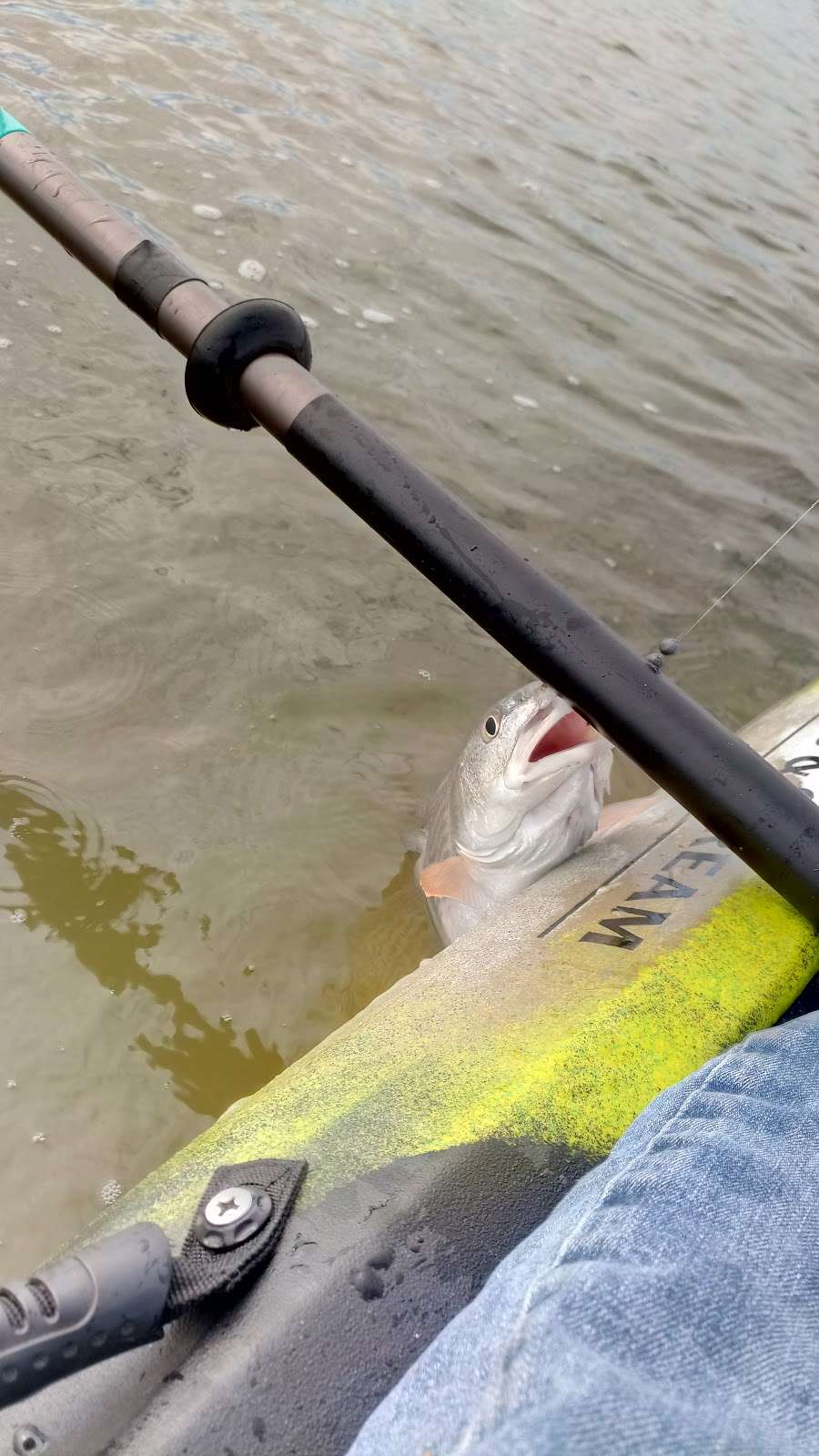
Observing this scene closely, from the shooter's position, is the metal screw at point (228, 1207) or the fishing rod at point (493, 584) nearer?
the metal screw at point (228, 1207)

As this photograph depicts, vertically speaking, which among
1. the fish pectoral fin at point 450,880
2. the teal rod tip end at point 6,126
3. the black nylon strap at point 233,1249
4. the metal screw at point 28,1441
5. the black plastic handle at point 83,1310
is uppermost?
the teal rod tip end at point 6,126

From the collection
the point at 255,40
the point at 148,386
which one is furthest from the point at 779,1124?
the point at 255,40

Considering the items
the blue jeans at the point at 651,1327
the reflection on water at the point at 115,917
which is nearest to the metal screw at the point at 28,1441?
the blue jeans at the point at 651,1327

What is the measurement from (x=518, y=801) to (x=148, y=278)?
1.84 meters

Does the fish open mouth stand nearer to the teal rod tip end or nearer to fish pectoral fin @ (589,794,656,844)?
fish pectoral fin @ (589,794,656,844)

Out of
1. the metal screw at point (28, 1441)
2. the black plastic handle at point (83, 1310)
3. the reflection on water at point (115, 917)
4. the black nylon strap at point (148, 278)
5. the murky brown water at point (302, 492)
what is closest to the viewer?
the black plastic handle at point (83, 1310)

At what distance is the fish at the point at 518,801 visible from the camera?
3.29 meters

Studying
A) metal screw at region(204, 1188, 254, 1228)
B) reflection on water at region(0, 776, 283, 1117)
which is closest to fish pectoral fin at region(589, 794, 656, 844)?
reflection on water at region(0, 776, 283, 1117)

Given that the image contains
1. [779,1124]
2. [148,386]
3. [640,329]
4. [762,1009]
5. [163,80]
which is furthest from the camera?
[163,80]

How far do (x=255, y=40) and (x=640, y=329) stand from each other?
4.76 metres

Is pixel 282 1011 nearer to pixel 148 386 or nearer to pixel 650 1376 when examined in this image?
pixel 650 1376

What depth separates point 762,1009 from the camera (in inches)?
90.1

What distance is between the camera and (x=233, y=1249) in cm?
156

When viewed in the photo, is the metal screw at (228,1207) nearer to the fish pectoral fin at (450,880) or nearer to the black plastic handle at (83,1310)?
the black plastic handle at (83,1310)
